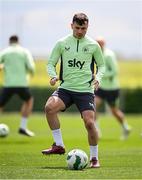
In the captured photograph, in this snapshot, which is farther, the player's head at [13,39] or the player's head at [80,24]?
the player's head at [13,39]

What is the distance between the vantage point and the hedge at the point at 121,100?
156 ft

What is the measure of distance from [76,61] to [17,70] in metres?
8.26

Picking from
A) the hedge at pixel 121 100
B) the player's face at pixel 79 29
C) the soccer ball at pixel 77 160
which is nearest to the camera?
the soccer ball at pixel 77 160

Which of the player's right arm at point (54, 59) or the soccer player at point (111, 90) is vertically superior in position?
the player's right arm at point (54, 59)

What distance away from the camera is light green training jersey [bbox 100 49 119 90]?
73.5 feet

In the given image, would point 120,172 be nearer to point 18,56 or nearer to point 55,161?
point 55,161

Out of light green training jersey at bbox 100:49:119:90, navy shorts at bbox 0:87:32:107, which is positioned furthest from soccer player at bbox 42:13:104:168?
light green training jersey at bbox 100:49:119:90

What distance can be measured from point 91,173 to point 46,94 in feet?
119

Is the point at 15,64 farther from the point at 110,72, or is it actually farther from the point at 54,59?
the point at 54,59

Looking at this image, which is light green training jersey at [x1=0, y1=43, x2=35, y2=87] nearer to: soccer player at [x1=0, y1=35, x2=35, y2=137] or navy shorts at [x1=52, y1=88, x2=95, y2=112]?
soccer player at [x1=0, y1=35, x2=35, y2=137]

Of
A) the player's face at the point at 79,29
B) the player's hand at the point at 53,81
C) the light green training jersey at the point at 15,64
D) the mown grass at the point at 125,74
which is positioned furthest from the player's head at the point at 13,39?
the mown grass at the point at 125,74

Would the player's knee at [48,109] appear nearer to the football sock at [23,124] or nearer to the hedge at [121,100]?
the football sock at [23,124]

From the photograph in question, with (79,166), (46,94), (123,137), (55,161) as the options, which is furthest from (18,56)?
(46,94)

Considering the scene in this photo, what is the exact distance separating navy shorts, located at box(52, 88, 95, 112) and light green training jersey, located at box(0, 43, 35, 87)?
7985 mm
